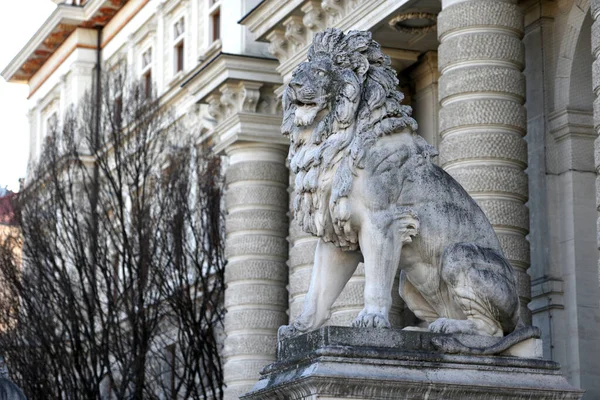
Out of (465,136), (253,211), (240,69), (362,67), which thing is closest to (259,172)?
(253,211)

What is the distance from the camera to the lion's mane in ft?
36.7

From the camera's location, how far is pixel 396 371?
34.0ft

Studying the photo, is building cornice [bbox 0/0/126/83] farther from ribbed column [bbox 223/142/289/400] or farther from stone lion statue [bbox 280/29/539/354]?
stone lion statue [bbox 280/29/539/354]

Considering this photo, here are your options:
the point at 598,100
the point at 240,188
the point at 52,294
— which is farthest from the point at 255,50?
the point at 598,100

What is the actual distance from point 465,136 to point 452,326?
35.7 feet

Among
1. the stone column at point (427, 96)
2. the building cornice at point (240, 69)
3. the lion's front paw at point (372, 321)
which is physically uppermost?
the building cornice at point (240, 69)

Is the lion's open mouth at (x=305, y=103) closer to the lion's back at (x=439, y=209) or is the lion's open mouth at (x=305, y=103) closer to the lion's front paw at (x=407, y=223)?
the lion's back at (x=439, y=209)

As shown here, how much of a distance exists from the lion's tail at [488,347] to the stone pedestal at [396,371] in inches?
1.9

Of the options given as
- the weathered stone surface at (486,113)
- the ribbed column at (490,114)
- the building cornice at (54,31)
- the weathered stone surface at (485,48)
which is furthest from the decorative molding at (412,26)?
the building cornice at (54,31)

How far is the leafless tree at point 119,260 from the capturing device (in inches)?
1346

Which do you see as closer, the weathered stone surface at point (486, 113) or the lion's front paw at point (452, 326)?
the lion's front paw at point (452, 326)

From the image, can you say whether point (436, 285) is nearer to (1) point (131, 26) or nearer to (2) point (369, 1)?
(2) point (369, 1)

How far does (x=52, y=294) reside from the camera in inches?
1409

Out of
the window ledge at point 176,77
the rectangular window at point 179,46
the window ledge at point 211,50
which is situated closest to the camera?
the window ledge at point 211,50
